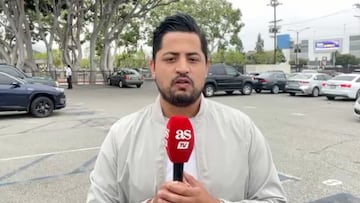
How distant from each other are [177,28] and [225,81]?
20.8 metres

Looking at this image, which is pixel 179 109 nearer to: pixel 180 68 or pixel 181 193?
pixel 180 68

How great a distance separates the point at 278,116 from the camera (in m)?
13.1

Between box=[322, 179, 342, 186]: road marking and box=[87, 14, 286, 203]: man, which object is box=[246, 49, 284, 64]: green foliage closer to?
box=[322, 179, 342, 186]: road marking

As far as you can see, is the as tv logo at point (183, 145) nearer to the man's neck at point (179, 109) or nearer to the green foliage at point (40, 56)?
the man's neck at point (179, 109)

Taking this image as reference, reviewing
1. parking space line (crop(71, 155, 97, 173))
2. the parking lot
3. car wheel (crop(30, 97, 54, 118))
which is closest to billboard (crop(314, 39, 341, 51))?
the parking lot

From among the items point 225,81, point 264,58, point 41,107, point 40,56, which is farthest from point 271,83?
point 40,56

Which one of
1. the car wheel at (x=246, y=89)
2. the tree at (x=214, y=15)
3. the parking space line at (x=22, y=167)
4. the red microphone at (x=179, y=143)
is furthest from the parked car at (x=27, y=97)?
the tree at (x=214, y=15)

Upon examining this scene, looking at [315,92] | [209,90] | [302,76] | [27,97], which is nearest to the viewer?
[27,97]

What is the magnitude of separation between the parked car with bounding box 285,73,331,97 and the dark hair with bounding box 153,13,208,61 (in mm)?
21660

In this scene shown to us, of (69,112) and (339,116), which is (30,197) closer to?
(69,112)

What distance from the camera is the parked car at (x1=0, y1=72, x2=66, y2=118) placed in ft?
40.8

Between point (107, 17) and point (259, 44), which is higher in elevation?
point (259, 44)

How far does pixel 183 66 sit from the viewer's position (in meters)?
1.74

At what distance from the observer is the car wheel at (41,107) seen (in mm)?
Answer: 12859
